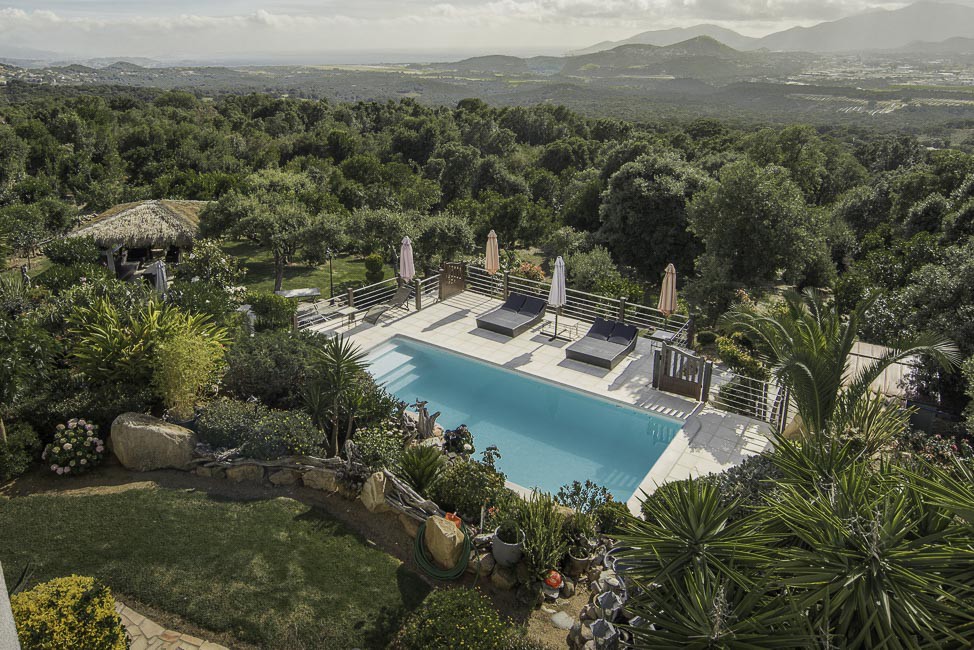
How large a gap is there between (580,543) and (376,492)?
266cm

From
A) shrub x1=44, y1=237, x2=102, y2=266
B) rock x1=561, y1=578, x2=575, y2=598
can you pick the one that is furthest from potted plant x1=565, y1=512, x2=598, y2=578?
shrub x1=44, y1=237, x2=102, y2=266

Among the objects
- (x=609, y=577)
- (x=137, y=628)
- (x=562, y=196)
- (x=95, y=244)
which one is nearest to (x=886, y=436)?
(x=609, y=577)

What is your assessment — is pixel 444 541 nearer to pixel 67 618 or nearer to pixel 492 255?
pixel 67 618

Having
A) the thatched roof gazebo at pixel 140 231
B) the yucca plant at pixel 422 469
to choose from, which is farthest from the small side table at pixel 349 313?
the thatched roof gazebo at pixel 140 231

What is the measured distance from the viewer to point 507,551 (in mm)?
6609

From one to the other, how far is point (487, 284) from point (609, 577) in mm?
11538

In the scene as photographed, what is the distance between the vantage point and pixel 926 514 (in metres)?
4.54

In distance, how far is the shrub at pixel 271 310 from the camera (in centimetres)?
1347

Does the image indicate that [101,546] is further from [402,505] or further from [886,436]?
[886,436]

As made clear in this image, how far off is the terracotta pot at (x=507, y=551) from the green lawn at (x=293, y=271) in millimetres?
14507

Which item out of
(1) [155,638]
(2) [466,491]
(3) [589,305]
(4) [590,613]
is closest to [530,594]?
(4) [590,613]

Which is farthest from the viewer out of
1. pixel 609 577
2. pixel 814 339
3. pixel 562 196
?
pixel 562 196

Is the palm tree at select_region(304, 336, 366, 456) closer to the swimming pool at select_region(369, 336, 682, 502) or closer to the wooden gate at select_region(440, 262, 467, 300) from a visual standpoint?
the swimming pool at select_region(369, 336, 682, 502)

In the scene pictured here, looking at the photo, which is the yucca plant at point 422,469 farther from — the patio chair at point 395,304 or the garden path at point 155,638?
the patio chair at point 395,304
